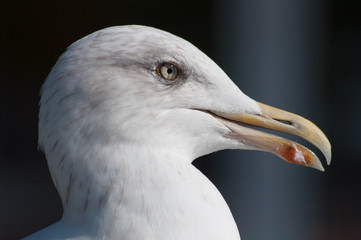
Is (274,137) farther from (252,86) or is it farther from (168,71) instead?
(252,86)

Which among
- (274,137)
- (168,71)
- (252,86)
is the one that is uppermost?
(168,71)

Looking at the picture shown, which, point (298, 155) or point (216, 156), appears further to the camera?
point (216, 156)

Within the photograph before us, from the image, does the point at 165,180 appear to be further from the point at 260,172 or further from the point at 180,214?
the point at 260,172

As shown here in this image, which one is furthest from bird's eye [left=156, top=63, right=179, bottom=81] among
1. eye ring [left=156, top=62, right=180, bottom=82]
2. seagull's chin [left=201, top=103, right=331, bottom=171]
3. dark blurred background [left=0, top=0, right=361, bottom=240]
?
dark blurred background [left=0, top=0, right=361, bottom=240]

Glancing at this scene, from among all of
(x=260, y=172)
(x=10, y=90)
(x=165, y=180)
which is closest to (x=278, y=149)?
(x=165, y=180)

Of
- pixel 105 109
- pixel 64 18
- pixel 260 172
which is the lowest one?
pixel 260 172

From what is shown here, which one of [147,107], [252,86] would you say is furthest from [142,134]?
[252,86]

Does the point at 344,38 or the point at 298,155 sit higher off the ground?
the point at 298,155
